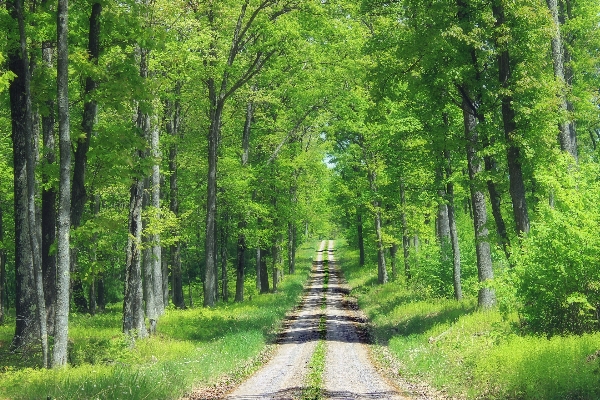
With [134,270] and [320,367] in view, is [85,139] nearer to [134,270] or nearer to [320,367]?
Result: [134,270]

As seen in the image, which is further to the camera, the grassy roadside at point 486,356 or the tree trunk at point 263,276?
the tree trunk at point 263,276

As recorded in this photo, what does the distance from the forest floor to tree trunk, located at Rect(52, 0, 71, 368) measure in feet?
11.5

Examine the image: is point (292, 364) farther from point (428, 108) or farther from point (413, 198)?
point (413, 198)

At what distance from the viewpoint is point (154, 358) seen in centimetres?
1825

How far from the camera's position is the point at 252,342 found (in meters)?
21.8

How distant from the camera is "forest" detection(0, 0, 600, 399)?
13945 mm

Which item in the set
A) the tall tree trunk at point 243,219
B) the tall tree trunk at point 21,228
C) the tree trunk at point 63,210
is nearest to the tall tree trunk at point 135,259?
the tall tree trunk at point 21,228

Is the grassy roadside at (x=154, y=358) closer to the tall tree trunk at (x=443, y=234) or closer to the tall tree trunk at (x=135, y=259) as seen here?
the tall tree trunk at (x=135, y=259)

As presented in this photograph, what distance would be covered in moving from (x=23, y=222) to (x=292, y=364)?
913 centimetres

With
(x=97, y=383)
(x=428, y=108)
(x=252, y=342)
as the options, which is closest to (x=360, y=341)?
(x=252, y=342)

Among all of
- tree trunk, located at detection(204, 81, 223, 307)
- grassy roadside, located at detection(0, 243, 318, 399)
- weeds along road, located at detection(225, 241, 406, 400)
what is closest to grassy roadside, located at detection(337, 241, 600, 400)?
weeds along road, located at detection(225, 241, 406, 400)

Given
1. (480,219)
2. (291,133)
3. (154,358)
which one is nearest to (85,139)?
(154,358)

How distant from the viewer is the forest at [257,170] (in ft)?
45.8

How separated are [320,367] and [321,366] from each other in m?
0.21
